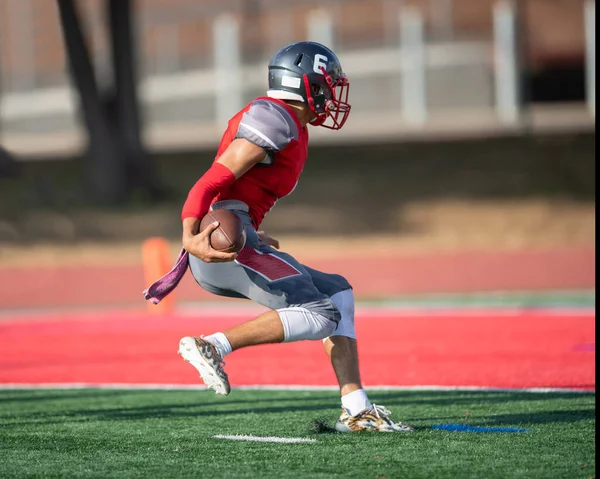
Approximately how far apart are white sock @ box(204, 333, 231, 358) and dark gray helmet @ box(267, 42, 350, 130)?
4.04 feet

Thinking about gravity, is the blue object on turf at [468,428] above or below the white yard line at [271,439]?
below

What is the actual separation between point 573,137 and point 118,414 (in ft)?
70.4

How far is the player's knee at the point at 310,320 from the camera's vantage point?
211 inches

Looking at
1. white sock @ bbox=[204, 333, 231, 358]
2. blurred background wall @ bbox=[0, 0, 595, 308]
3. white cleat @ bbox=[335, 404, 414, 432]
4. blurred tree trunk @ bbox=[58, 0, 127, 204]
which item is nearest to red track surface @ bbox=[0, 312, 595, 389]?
white cleat @ bbox=[335, 404, 414, 432]

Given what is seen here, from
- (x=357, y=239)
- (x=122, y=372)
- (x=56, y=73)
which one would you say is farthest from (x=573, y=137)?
(x=122, y=372)

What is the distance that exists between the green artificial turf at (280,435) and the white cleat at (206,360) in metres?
0.36

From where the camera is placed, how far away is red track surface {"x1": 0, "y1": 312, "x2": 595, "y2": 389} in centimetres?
849

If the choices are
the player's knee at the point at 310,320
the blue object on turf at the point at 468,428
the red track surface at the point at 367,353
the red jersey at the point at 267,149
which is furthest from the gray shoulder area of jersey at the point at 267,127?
the red track surface at the point at 367,353

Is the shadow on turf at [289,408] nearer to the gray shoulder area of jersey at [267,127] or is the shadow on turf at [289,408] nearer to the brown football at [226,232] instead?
the brown football at [226,232]

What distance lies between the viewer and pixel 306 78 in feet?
18.4

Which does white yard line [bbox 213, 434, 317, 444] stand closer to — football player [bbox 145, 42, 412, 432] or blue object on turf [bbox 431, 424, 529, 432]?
football player [bbox 145, 42, 412, 432]

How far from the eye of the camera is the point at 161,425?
625cm

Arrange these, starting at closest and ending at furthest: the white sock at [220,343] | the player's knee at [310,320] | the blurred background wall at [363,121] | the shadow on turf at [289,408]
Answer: the white sock at [220,343]
the player's knee at [310,320]
the shadow on turf at [289,408]
the blurred background wall at [363,121]

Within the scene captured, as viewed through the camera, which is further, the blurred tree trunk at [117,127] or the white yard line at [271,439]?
the blurred tree trunk at [117,127]
